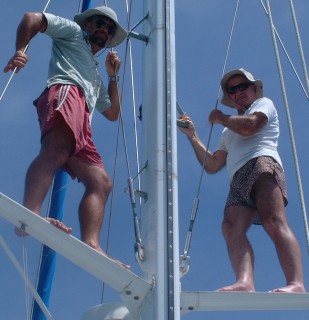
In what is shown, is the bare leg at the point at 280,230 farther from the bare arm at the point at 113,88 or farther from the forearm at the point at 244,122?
the bare arm at the point at 113,88

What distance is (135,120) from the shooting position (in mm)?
6699

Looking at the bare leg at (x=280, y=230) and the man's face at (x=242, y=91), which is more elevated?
the man's face at (x=242, y=91)

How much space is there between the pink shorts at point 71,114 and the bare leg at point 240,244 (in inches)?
37.5

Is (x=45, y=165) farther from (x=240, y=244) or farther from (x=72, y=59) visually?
(x=240, y=244)

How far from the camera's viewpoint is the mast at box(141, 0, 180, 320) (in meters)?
4.65

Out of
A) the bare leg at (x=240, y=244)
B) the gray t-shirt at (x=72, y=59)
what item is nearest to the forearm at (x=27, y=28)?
the gray t-shirt at (x=72, y=59)

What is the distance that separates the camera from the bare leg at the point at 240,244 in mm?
5441

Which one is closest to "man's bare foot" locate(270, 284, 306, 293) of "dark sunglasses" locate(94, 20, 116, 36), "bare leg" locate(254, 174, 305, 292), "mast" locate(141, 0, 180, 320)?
"bare leg" locate(254, 174, 305, 292)

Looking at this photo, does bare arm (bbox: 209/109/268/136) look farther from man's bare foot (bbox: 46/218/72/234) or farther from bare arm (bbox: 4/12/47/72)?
A: man's bare foot (bbox: 46/218/72/234)

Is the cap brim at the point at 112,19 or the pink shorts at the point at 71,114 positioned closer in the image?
the pink shorts at the point at 71,114

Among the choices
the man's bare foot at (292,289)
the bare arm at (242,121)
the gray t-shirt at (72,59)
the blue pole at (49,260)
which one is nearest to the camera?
the man's bare foot at (292,289)

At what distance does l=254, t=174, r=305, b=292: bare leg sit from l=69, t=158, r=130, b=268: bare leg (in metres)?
1.03

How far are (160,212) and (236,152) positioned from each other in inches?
55.2

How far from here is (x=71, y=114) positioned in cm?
550
